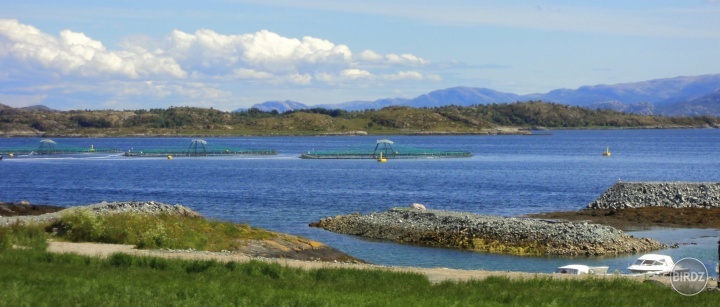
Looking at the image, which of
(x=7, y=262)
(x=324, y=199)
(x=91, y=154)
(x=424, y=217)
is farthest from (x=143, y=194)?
(x=91, y=154)

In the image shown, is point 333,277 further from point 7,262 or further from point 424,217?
point 424,217

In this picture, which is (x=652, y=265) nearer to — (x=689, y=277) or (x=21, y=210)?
(x=689, y=277)

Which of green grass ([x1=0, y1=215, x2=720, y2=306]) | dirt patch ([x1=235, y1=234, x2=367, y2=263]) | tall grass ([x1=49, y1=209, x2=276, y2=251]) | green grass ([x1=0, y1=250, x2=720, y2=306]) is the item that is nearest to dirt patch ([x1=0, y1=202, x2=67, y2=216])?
tall grass ([x1=49, y1=209, x2=276, y2=251])

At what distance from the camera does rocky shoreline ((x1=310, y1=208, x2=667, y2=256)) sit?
39656 millimetres

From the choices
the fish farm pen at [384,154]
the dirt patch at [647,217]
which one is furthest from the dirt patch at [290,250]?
the fish farm pen at [384,154]

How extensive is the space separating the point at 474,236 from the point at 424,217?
4951 millimetres

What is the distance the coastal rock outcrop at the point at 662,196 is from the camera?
2203 inches

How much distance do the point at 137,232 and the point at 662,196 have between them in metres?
38.9

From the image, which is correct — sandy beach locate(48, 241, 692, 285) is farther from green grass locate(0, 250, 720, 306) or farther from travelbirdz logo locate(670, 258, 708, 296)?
travelbirdz logo locate(670, 258, 708, 296)

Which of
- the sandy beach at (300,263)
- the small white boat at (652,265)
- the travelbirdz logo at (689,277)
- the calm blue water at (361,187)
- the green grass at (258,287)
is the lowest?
the calm blue water at (361,187)

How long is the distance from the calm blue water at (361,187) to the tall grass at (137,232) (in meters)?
8.58

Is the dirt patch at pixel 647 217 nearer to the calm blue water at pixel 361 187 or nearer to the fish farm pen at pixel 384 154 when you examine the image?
the calm blue water at pixel 361 187

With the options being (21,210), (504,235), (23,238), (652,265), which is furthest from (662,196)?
(23,238)

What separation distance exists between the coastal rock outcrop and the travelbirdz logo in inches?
1589
